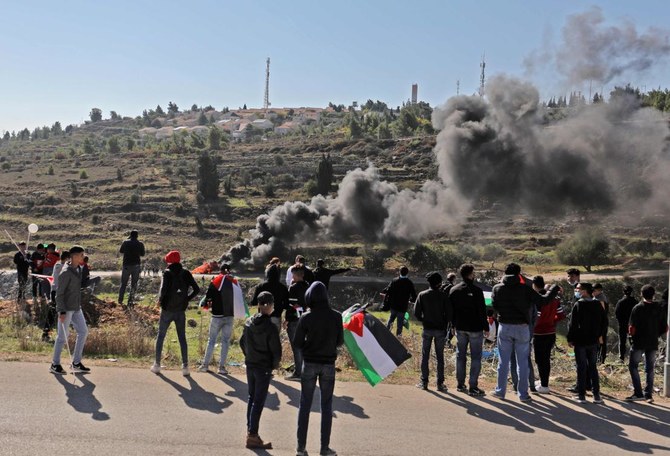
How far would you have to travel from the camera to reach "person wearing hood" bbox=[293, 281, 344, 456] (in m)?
7.33

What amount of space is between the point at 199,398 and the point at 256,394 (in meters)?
1.95

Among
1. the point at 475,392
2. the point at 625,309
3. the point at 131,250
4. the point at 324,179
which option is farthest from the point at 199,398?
the point at 324,179

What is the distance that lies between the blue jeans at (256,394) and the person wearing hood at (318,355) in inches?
17.1

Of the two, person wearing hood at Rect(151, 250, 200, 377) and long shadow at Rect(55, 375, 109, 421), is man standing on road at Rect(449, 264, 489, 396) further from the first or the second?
long shadow at Rect(55, 375, 109, 421)

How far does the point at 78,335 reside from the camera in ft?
33.8

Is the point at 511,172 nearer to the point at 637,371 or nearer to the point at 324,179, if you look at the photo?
the point at 324,179

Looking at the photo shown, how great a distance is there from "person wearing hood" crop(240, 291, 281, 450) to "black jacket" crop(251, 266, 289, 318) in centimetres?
281

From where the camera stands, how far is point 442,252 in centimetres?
4709

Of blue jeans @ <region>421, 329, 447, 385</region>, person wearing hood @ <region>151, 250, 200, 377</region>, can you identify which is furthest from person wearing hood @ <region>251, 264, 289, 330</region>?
blue jeans @ <region>421, 329, 447, 385</region>

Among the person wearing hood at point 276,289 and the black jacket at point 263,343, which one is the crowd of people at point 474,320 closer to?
the person wearing hood at point 276,289

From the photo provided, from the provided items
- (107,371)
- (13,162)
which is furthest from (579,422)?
(13,162)

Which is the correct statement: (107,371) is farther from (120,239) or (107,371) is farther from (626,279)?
(120,239)

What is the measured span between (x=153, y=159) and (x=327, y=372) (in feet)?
275

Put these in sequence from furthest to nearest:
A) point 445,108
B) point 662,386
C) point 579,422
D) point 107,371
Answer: point 445,108
point 662,386
point 107,371
point 579,422
